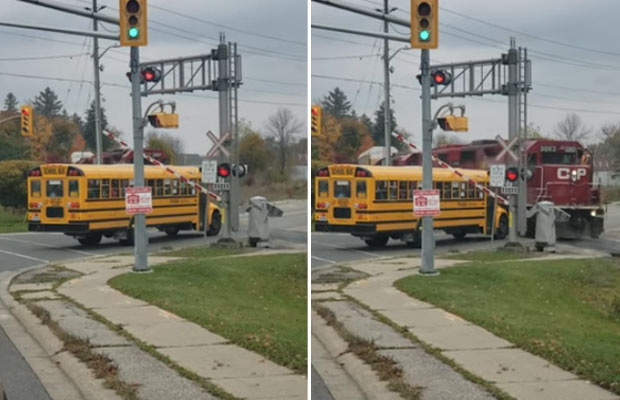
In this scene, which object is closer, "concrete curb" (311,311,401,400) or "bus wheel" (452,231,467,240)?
"concrete curb" (311,311,401,400)

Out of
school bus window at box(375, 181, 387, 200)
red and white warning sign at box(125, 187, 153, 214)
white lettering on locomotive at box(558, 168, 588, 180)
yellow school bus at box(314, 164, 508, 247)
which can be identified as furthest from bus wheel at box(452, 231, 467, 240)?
red and white warning sign at box(125, 187, 153, 214)

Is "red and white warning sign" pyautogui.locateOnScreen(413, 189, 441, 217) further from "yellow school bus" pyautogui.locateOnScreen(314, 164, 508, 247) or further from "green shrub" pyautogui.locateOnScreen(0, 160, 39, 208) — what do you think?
"green shrub" pyautogui.locateOnScreen(0, 160, 39, 208)

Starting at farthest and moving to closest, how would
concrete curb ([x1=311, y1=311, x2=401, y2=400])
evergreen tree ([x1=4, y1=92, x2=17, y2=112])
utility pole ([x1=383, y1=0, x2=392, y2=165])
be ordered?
1. utility pole ([x1=383, y1=0, x2=392, y2=165])
2. concrete curb ([x1=311, y1=311, x2=401, y2=400])
3. evergreen tree ([x1=4, y1=92, x2=17, y2=112])

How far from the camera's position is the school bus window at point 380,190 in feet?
11.9

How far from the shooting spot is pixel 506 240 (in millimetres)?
3738

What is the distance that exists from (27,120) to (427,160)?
199 centimetres

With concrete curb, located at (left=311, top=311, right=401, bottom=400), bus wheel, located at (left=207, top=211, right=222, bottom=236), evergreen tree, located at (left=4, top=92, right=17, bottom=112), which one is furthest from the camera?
bus wheel, located at (left=207, top=211, right=222, bottom=236)

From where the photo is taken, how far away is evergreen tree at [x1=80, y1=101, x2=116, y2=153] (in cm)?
358

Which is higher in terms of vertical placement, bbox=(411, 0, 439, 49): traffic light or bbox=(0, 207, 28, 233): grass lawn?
bbox=(411, 0, 439, 49): traffic light

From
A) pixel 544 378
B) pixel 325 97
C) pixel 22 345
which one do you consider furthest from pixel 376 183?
pixel 22 345

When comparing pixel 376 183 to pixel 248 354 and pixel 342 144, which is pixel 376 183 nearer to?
pixel 342 144

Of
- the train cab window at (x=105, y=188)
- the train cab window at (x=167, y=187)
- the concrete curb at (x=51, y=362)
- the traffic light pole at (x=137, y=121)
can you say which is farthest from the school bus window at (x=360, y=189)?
the concrete curb at (x=51, y=362)

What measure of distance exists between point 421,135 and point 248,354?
1.43 meters

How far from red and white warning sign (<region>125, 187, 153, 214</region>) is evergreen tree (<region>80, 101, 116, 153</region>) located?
255mm
